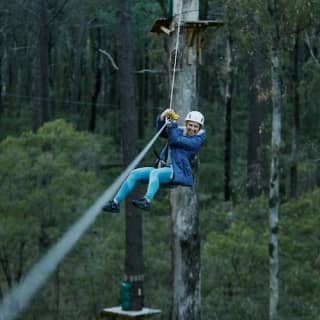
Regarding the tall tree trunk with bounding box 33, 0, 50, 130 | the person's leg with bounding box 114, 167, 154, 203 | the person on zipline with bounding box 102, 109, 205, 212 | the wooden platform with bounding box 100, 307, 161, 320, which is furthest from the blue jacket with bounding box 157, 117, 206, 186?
the tall tree trunk with bounding box 33, 0, 50, 130

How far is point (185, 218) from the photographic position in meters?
12.3

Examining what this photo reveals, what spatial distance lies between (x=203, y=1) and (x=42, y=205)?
5.69 meters

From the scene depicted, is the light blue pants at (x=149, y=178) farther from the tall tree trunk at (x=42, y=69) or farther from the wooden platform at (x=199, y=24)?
the tall tree trunk at (x=42, y=69)

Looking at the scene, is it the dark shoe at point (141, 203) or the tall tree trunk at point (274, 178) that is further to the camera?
the tall tree trunk at point (274, 178)

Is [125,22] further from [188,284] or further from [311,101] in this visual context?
[311,101]

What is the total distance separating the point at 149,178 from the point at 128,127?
29.2 ft

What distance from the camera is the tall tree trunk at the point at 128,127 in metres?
16.1

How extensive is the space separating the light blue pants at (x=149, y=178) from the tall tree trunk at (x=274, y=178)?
8.50 meters

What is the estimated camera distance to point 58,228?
17.2m

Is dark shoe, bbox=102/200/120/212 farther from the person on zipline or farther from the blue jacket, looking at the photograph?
the blue jacket

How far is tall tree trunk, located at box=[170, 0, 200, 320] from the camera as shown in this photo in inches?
468

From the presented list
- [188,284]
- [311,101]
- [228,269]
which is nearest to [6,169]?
[228,269]

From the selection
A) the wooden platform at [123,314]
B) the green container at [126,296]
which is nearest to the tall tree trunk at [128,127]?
the green container at [126,296]

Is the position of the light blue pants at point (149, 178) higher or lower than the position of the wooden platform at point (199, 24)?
lower
